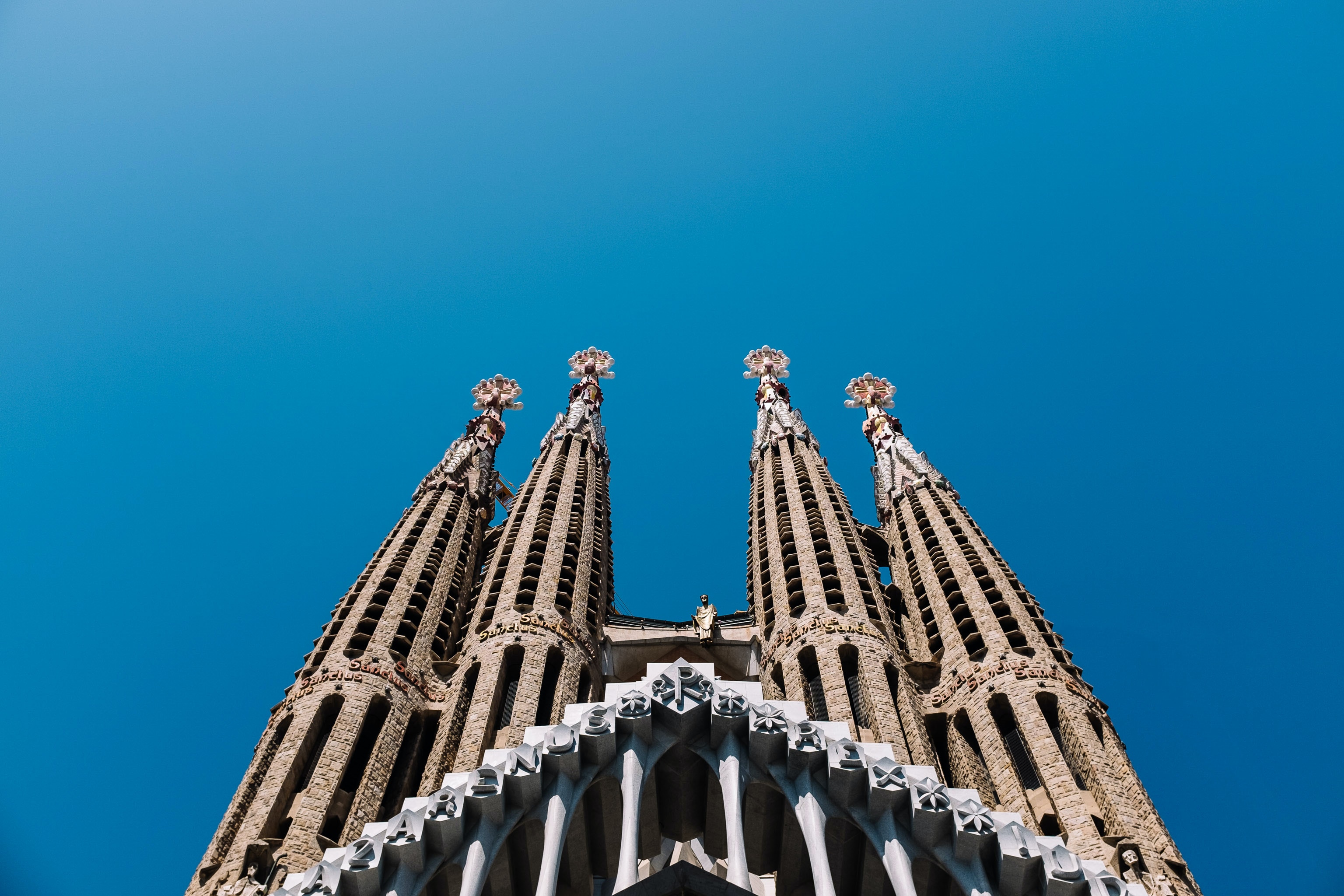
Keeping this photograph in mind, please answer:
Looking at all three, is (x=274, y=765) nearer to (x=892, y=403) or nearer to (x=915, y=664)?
(x=915, y=664)

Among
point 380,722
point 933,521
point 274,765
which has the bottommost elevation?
point 274,765

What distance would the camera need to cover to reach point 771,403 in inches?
A: 2164

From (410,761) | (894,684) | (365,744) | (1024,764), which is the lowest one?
(1024,764)

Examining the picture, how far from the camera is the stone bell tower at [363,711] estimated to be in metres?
25.0

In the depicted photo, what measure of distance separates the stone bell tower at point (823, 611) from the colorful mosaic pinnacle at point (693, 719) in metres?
0.10

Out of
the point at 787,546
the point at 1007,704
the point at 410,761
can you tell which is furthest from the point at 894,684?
the point at 410,761

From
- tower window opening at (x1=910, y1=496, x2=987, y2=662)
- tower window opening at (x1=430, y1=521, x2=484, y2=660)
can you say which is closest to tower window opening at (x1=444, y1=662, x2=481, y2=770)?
tower window opening at (x1=430, y1=521, x2=484, y2=660)

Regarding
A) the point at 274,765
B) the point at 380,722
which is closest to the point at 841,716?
the point at 380,722

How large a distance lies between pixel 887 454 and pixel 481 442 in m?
15.1

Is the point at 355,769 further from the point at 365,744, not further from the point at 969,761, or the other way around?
the point at 969,761

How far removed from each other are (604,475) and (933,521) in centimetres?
1369

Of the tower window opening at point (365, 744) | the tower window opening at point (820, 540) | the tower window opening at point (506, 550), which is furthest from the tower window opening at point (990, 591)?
the tower window opening at point (365, 744)

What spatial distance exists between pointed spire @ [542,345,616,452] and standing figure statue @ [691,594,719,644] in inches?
513

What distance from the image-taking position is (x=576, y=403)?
176 ft
